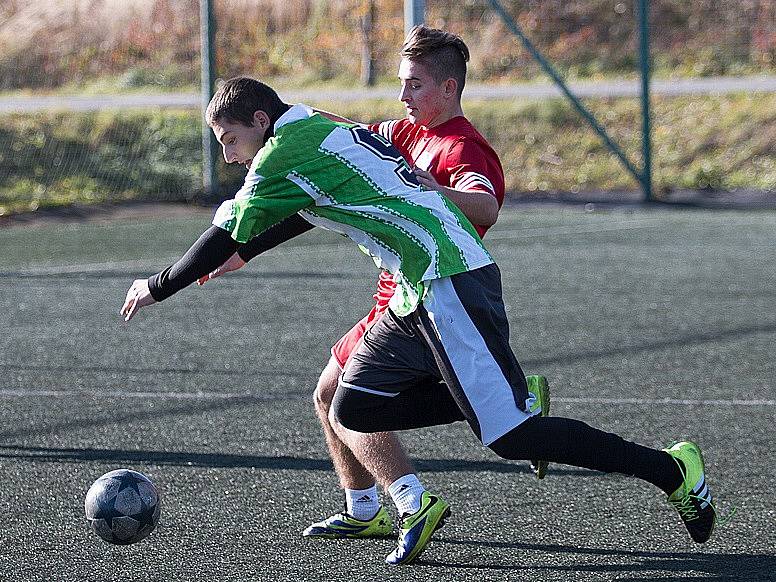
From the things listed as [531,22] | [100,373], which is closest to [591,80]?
[531,22]

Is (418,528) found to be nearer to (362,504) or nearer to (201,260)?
(362,504)

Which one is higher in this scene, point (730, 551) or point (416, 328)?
point (416, 328)

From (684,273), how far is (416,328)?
8107 millimetres

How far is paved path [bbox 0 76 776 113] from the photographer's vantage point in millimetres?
21109

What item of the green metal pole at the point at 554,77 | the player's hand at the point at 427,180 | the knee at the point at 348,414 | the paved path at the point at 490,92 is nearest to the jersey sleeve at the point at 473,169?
the player's hand at the point at 427,180

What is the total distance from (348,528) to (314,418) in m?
1.85

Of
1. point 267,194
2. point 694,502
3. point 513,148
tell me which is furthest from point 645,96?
point 267,194

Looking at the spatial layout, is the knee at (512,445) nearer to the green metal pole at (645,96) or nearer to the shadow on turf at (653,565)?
the shadow on turf at (653,565)

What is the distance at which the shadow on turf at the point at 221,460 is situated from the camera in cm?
543

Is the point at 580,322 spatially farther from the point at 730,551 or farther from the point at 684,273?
the point at 730,551

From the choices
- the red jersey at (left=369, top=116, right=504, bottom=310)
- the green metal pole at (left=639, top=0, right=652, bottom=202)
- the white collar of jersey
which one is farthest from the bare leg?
the green metal pole at (left=639, top=0, right=652, bottom=202)

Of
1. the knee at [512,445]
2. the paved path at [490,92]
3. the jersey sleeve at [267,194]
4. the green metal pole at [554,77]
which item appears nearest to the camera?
the jersey sleeve at [267,194]

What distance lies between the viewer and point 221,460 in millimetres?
5535

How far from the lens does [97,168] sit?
62.3 ft
